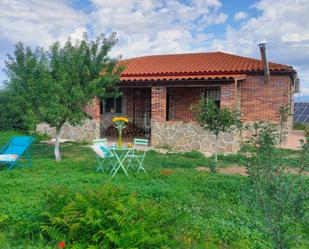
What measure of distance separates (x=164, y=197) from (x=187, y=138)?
7.49 meters

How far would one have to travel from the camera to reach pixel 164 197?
650cm

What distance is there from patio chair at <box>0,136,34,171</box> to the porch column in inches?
220

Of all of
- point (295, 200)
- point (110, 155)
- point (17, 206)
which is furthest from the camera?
point (110, 155)

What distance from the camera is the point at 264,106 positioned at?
1487cm

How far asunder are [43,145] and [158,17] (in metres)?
6.11

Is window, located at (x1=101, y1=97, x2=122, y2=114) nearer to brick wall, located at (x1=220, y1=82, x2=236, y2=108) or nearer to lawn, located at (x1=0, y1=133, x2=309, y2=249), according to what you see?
brick wall, located at (x1=220, y1=82, x2=236, y2=108)

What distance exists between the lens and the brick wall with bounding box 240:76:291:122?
48.0ft

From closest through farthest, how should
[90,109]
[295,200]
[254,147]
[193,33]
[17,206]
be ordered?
[295,200] < [254,147] < [17,206] < [193,33] < [90,109]

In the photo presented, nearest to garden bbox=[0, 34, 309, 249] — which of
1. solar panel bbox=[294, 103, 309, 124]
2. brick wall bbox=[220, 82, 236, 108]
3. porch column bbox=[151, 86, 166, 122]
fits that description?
porch column bbox=[151, 86, 166, 122]

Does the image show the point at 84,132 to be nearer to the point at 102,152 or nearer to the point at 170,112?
the point at 170,112

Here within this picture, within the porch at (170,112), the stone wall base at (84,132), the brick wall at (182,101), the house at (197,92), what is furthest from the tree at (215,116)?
the brick wall at (182,101)

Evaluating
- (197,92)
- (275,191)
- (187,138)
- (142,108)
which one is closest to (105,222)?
(275,191)

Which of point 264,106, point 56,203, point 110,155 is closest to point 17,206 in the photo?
point 56,203

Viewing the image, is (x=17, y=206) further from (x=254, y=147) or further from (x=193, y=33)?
(x=193, y=33)
